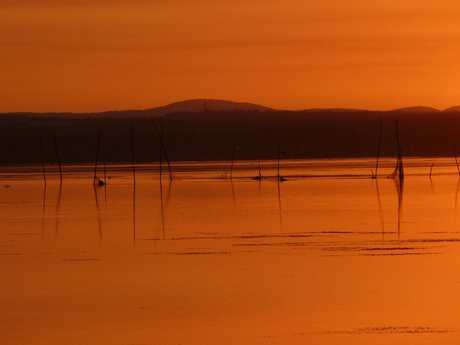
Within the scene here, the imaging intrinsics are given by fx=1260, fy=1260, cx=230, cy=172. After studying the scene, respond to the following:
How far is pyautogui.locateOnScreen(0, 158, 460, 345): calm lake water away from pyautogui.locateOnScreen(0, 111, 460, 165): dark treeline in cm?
5253

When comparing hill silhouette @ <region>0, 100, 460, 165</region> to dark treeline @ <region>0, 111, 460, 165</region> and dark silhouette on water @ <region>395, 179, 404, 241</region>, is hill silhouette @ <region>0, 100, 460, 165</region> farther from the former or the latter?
dark silhouette on water @ <region>395, 179, 404, 241</region>

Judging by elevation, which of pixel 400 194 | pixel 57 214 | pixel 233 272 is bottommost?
pixel 233 272

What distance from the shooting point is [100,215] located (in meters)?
28.6

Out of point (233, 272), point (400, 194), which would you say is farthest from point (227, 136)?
point (233, 272)

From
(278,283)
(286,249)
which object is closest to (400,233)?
(286,249)

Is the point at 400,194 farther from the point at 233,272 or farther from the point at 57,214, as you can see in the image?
the point at 233,272

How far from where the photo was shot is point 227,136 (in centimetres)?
10381

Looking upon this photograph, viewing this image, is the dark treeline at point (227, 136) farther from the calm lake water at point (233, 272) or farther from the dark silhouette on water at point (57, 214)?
the calm lake water at point (233, 272)

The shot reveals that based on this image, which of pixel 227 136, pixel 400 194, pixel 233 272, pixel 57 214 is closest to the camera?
pixel 233 272

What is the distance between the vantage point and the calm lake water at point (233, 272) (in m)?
13.0

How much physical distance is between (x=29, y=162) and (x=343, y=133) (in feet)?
116

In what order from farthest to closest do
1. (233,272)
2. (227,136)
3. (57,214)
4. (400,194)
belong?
(227,136) < (400,194) < (57,214) < (233,272)

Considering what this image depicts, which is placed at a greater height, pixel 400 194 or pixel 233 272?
pixel 400 194

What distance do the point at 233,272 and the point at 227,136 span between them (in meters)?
86.7
